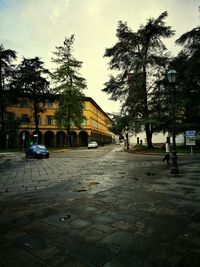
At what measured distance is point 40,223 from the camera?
14.1ft

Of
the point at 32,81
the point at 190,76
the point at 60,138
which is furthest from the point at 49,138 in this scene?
the point at 190,76

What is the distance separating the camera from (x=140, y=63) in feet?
88.2

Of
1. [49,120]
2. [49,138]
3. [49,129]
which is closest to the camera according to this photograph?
[49,129]

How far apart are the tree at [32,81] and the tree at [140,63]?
56.2ft

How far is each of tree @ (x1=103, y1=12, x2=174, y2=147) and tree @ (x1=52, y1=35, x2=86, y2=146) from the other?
48.8ft

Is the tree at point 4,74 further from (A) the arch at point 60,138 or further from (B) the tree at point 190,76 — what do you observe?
(B) the tree at point 190,76

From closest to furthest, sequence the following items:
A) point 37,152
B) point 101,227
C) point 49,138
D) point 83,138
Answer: point 101,227 → point 37,152 → point 49,138 → point 83,138

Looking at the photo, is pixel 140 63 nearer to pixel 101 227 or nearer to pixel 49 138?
pixel 101 227

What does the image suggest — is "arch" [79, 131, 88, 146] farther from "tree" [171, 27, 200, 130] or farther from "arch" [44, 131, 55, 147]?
"tree" [171, 27, 200, 130]

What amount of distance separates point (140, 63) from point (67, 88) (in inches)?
772

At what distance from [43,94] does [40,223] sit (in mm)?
40520

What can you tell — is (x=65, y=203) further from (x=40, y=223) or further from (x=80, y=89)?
(x=80, y=89)

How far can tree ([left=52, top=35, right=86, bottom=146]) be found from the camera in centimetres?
4269

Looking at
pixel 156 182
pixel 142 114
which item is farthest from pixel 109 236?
pixel 142 114
